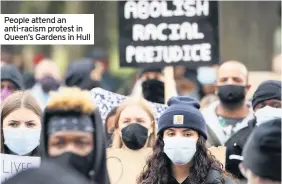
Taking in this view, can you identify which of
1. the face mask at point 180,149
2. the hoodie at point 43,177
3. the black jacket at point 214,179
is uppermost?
the hoodie at point 43,177

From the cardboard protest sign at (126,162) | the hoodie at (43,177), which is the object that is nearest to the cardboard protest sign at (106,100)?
the cardboard protest sign at (126,162)

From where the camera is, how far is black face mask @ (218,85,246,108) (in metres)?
6.97

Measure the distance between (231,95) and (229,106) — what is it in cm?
8

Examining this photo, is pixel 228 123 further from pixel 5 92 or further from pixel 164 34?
pixel 5 92

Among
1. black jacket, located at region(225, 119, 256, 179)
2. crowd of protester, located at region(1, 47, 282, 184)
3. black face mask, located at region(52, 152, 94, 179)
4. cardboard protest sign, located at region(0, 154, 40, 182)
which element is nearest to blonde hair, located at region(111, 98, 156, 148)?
crowd of protester, located at region(1, 47, 282, 184)

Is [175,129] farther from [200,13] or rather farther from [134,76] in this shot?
[134,76]

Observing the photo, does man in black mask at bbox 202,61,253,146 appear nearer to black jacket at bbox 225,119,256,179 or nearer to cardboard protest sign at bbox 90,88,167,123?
cardboard protest sign at bbox 90,88,167,123

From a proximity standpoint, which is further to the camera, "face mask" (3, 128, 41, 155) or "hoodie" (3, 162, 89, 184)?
"face mask" (3, 128, 41, 155)

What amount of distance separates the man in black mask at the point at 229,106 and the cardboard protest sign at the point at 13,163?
141cm

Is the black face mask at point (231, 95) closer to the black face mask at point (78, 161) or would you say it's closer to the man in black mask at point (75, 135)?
the man in black mask at point (75, 135)

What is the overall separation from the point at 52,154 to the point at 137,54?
Answer: 2902 millimetres

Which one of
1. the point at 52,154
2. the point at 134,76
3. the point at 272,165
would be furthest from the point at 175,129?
the point at 134,76

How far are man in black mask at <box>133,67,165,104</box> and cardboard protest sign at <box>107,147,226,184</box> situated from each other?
121 centimetres

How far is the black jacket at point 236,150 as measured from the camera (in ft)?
19.0
